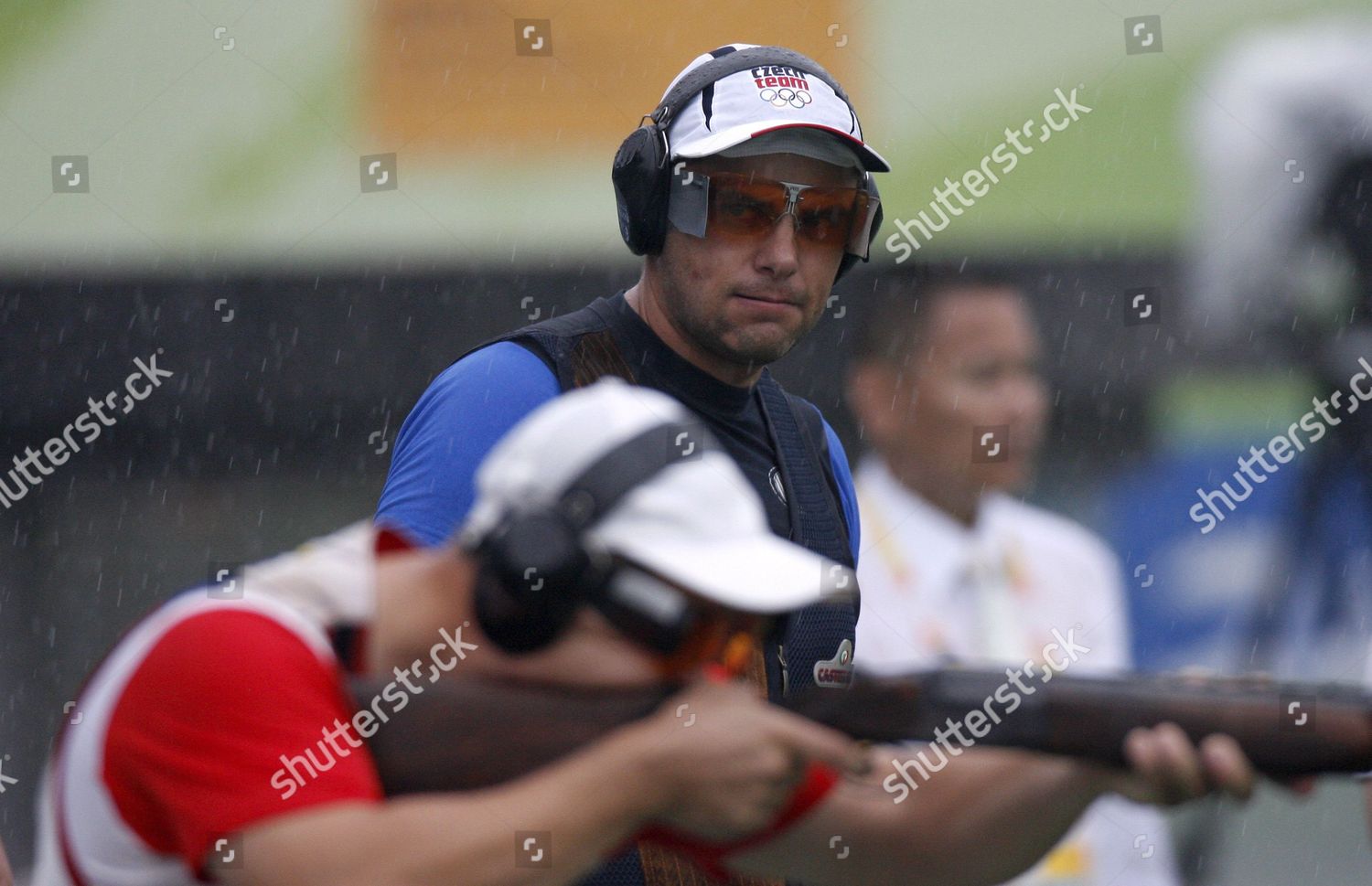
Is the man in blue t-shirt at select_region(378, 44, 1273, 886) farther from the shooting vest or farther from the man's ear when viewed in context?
the man's ear

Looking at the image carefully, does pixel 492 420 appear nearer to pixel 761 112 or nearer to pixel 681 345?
pixel 681 345

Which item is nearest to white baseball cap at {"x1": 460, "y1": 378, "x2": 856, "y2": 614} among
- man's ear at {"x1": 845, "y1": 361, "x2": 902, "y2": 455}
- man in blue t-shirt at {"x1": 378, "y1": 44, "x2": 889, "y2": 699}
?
man in blue t-shirt at {"x1": 378, "y1": 44, "x2": 889, "y2": 699}

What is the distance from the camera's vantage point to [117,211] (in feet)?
22.0

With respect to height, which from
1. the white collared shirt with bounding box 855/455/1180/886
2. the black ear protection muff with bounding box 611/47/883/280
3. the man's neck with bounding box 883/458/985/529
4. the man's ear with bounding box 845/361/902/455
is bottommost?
the white collared shirt with bounding box 855/455/1180/886

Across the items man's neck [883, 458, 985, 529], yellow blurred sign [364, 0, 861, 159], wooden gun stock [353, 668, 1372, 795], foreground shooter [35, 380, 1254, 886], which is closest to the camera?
foreground shooter [35, 380, 1254, 886]

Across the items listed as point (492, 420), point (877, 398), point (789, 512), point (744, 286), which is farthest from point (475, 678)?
point (877, 398)

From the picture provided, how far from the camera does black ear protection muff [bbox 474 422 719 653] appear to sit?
6.30 feet

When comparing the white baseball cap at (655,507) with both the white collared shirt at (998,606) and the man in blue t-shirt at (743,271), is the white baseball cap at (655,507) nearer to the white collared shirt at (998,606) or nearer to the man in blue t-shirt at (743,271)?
the man in blue t-shirt at (743,271)

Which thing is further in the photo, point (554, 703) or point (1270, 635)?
point (1270, 635)

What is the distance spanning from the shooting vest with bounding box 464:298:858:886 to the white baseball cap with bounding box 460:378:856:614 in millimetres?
769

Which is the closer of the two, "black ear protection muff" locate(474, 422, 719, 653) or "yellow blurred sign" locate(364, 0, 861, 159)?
"black ear protection muff" locate(474, 422, 719, 653)

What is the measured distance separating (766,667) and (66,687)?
4.49 metres

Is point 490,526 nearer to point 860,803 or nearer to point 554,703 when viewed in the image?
point 554,703

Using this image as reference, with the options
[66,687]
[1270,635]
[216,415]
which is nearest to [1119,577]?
[1270,635]
